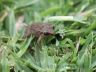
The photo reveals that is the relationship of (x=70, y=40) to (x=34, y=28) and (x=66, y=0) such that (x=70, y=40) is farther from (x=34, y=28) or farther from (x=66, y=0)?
(x=66, y=0)

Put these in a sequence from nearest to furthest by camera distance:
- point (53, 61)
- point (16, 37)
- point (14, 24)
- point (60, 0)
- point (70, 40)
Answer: point (53, 61), point (70, 40), point (16, 37), point (14, 24), point (60, 0)

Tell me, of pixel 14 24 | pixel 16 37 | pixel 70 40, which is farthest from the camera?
pixel 14 24

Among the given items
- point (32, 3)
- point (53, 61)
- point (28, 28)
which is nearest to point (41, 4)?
point (32, 3)

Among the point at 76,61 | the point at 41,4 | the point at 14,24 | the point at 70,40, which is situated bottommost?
the point at 76,61

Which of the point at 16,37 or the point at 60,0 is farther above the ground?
the point at 60,0

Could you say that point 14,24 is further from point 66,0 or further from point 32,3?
point 66,0

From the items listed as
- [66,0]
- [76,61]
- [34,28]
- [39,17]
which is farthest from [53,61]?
[66,0]

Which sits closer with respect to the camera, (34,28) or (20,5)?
(34,28)
